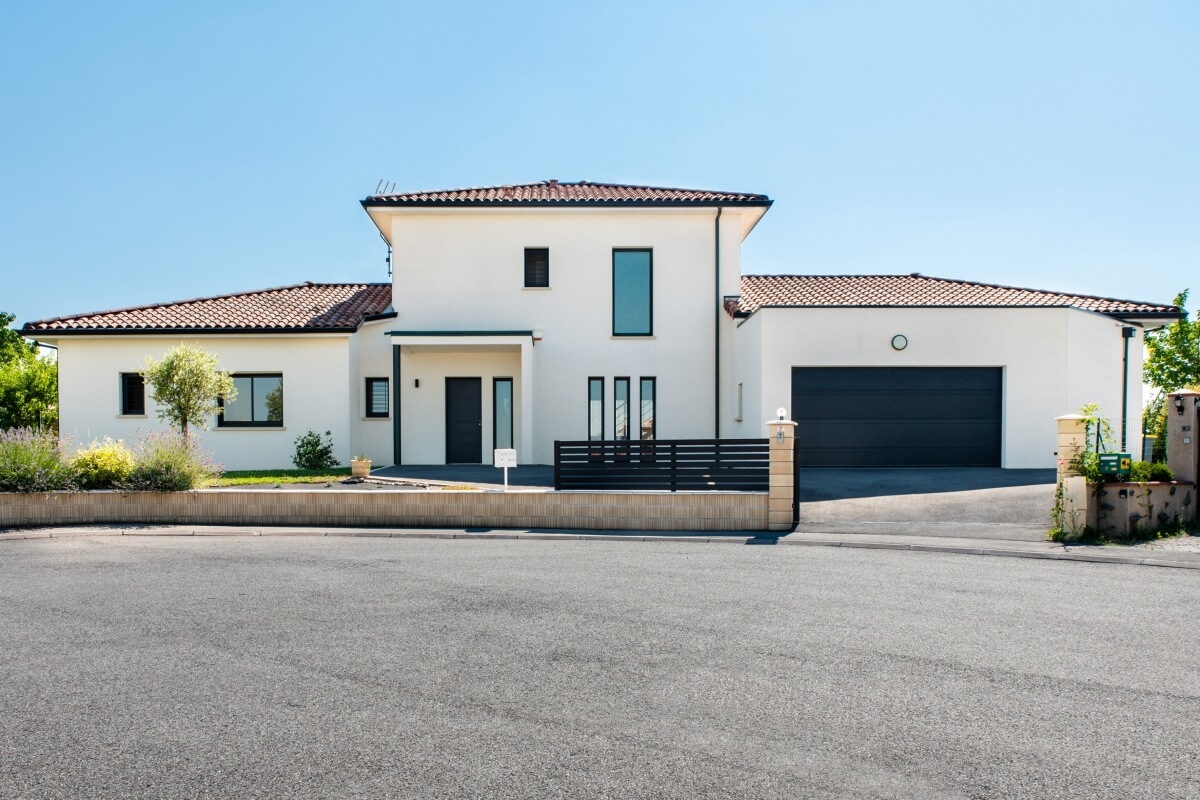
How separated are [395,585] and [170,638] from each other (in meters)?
2.24

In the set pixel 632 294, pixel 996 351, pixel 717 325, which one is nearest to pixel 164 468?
pixel 632 294

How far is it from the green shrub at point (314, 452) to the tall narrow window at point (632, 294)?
25.2ft

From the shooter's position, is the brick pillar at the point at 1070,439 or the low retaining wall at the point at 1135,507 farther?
the brick pillar at the point at 1070,439

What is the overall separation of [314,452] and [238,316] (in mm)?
4172

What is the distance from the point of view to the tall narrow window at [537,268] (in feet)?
69.2

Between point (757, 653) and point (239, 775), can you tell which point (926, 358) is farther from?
point (239, 775)

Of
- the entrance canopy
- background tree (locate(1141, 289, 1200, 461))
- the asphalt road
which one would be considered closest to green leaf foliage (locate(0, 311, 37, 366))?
the entrance canopy

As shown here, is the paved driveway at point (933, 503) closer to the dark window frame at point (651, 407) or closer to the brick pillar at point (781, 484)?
the brick pillar at point (781, 484)

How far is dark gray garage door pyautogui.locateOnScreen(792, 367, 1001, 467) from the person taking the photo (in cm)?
1756

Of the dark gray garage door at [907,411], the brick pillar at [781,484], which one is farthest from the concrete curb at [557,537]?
the dark gray garage door at [907,411]

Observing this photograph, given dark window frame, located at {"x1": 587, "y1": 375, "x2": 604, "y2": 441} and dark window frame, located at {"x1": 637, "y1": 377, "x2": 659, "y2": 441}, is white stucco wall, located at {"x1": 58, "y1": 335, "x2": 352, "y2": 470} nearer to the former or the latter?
dark window frame, located at {"x1": 587, "y1": 375, "x2": 604, "y2": 441}

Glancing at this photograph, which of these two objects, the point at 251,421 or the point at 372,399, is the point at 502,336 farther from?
the point at 251,421

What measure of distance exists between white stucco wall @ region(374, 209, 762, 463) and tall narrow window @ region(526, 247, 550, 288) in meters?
0.23

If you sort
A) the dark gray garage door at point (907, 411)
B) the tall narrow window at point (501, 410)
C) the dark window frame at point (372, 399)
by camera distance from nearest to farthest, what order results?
the dark gray garage door at point (907, 411) → the dark window frame at point (372, 399) → the tall narrow window at point (501, 410)
